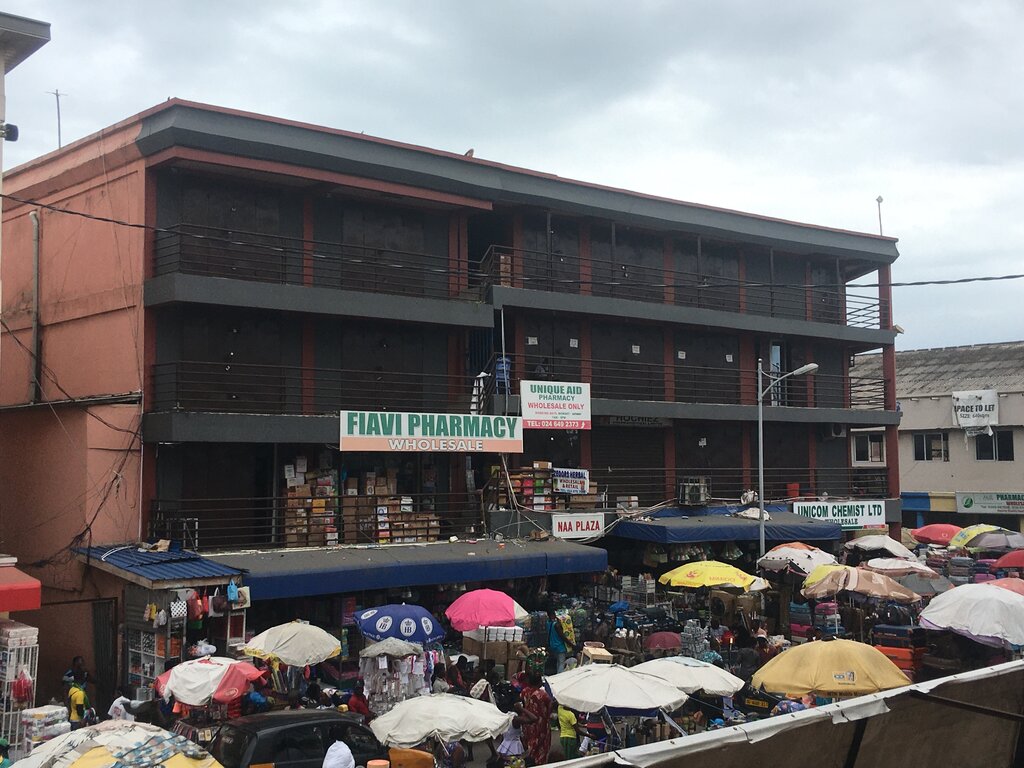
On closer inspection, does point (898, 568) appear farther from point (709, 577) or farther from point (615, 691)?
point (615, 691)

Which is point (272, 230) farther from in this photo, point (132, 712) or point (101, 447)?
point (132, 712)

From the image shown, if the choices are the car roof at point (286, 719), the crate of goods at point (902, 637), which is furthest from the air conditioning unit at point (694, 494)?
the car roof at point (286, 719)

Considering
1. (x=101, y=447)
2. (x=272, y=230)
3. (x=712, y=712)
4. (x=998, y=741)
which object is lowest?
(x=712, y=712)

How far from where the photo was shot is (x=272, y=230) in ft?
80.6

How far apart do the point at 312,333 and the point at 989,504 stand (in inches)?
1502

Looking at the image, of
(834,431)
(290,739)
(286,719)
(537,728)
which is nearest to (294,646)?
(286,719)

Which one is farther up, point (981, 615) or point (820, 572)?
point (820, 572)

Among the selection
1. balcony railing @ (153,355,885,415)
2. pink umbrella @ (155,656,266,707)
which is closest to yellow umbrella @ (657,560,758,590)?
balcony railing @ (153,355,885,415)

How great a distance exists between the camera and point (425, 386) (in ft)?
88.2

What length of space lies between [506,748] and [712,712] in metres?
4.25

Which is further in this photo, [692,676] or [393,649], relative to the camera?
[393,649]

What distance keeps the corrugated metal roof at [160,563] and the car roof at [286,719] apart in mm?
6095

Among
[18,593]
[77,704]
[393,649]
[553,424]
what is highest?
[553,424]

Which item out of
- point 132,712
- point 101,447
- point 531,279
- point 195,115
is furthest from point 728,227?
point 132,712
